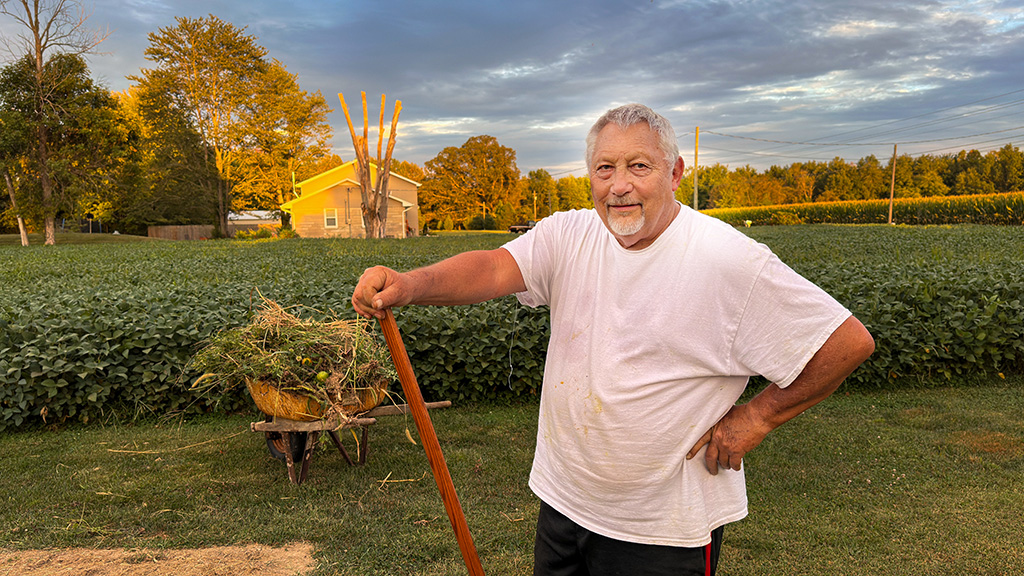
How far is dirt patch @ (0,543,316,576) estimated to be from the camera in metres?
3.79

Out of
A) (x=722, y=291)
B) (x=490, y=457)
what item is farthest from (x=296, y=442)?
(x=722, y=291)

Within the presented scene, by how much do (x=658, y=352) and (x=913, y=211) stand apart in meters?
58.1

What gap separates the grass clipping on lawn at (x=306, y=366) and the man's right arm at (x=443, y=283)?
2.57m

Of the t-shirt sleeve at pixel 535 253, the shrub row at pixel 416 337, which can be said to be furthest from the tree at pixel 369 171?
the t-shirt sleeve at pixel 535 253

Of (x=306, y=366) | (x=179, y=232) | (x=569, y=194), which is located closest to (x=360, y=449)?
(x=306, y=366)

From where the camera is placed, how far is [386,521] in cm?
444

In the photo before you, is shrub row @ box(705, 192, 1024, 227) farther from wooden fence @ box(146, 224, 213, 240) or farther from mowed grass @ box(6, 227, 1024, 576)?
wooden fence @ box(146, 224, 213, 240)

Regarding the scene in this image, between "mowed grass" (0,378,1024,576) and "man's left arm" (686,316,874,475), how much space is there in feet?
7.20

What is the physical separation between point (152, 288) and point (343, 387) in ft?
15.7

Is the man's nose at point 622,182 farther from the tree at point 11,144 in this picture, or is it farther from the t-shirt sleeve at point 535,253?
the tree at point 11,144

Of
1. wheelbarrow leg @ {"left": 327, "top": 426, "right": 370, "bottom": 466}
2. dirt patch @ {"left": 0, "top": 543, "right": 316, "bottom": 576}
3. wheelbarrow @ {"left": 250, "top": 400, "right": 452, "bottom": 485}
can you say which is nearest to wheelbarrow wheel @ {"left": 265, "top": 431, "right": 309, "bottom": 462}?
wheelbarrow @ {"left": 250, "top": 400, "right": 452, "bottom": 485}

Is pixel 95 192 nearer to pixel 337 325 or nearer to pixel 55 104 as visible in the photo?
pixel 55 104

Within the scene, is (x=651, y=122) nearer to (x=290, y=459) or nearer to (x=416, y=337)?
(x=290, y=459)

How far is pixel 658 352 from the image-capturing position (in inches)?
77.7
